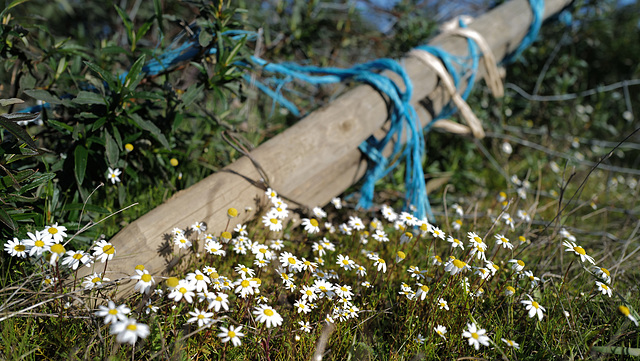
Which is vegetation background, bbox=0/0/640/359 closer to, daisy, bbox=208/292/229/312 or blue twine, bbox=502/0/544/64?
daisy, bbox=208/292/229/312

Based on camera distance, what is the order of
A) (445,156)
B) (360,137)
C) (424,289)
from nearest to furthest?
(424,289) → (360,137) → (445,156)

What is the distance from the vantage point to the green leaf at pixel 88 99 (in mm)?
1776

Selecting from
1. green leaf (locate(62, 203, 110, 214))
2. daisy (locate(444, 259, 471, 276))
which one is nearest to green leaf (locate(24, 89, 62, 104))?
green leaf (locate(62, 203, 110, 214))

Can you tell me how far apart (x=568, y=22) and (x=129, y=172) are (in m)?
4.20

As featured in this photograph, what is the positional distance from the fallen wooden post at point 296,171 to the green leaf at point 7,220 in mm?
349

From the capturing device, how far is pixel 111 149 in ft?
6.18

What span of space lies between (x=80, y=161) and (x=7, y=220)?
1.29ft

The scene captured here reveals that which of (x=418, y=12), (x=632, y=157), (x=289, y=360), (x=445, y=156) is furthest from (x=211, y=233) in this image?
(x=632, y=157)

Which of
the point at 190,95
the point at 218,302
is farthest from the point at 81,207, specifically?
the point at 218,302

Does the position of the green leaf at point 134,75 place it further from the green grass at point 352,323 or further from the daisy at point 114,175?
the green grass at point 352,323

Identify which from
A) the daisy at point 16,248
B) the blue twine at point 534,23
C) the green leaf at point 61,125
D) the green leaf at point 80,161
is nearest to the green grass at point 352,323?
the daisy at point 16,248

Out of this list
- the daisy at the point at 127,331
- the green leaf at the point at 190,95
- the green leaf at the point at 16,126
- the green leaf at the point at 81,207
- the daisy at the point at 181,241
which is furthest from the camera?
the green leaf at the point at 190,95

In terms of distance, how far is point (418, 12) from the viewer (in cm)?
406

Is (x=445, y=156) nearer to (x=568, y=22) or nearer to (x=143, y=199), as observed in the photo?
(x=568, y=22)
